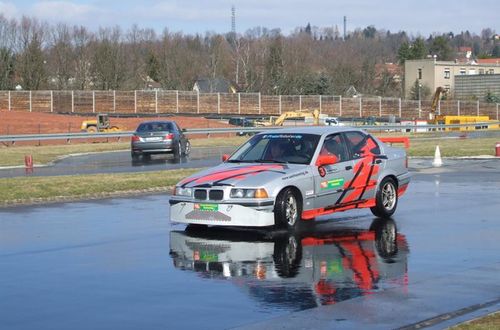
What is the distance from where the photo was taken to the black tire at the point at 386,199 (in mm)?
15867

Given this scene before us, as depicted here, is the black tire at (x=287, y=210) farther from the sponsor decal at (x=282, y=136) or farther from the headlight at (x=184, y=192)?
the sponsor decal at (x=282, y=136)

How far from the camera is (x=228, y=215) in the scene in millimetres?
13562

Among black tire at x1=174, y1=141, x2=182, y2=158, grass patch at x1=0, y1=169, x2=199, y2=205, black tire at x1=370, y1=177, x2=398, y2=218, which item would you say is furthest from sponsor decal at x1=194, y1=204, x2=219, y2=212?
black tire at x1=174, y1=141, x2=182, y2=158

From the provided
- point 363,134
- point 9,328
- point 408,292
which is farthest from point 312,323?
point 363,134

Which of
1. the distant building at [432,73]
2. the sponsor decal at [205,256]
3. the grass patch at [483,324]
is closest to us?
the grass patch at [483,324]

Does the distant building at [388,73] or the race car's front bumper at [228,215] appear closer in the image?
the race car's front bumper at [228,215]

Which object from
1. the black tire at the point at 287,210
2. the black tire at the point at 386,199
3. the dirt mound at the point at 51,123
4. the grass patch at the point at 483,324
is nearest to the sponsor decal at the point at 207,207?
the black tire at the point at 287,210

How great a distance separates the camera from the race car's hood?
13.7 metres

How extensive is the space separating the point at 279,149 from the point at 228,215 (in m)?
2.02

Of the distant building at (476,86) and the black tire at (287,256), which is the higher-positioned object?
the distant building at (476,86)

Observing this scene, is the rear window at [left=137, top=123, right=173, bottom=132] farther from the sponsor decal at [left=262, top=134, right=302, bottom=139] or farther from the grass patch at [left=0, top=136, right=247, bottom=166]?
the sponsor decal at [left=262, top=134, right=302, bottom=139]

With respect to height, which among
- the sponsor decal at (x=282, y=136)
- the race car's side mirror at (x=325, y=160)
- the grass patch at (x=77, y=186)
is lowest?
the grass patch at (x=77, y=186)

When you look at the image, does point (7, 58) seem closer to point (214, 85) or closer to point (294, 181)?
point (214, 85)

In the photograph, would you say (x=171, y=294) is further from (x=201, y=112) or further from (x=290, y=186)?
(x=201, y=112)
